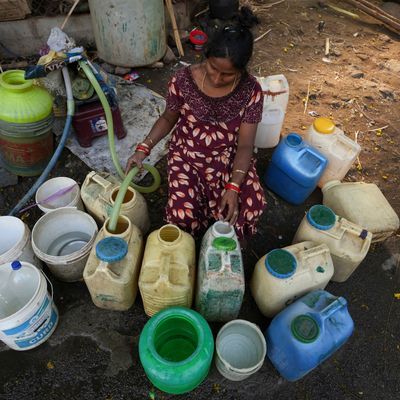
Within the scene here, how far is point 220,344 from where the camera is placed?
1859 millimetres

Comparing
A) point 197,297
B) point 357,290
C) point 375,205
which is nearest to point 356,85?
point 375,205

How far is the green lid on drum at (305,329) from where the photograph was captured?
67.3 inches

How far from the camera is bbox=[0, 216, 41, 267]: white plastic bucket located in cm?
198

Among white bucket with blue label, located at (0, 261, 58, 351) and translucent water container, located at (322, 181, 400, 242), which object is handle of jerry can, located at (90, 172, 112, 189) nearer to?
white bucket with blue label, located at (0, 261, 58, 351)

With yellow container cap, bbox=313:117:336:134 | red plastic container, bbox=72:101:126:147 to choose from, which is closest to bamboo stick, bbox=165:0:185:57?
red plastic container, bbox=72:101:126:147

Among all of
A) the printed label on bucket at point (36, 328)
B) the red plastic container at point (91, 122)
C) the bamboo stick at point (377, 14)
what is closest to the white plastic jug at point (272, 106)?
the red plastic container at point (91, 122)

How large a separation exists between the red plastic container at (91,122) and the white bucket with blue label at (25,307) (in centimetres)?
131

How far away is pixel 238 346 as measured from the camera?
75.6 inches

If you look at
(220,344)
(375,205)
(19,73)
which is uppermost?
(19,73)

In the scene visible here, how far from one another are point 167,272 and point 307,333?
77 centimetres

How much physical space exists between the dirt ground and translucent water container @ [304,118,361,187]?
356 millimetres

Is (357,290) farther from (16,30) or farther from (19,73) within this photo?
(16,30)

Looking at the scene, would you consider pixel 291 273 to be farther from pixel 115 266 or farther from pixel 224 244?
pixel 115 266

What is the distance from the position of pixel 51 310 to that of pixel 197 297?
2.75ft
